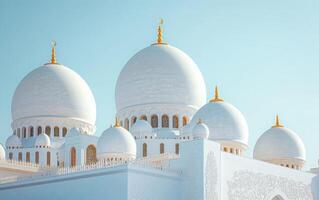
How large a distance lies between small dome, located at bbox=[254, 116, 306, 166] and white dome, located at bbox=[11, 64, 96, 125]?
940 centimetres

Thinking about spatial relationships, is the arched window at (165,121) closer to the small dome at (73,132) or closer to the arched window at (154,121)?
the arched window at (154,121)

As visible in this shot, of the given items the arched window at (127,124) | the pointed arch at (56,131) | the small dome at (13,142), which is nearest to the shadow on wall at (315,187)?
the arched window at (127,124)

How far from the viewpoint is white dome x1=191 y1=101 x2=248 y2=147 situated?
96.2 feet

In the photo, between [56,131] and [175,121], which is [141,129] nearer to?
[175,121]

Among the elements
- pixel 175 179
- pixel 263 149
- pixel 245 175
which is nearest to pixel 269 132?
pixel 263 149

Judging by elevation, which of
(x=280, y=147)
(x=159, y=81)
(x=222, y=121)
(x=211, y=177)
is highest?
(x=159, y=81)

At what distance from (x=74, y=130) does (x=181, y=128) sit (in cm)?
503

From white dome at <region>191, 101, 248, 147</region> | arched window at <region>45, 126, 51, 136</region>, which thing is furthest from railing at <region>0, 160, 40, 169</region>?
white dome at <region>191, 101, 248, 147</region>

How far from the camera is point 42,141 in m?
31.9

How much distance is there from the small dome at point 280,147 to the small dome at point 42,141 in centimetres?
1010

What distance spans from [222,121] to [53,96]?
31.2 feet

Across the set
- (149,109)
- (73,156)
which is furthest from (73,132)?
(149,109)

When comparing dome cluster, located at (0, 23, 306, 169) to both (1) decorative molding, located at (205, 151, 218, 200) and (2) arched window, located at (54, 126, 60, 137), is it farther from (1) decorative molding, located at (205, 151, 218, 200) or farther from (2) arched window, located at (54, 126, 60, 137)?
(1) decorative molding, located at (205, 151, 218, 200)

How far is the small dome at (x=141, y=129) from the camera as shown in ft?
96.8
